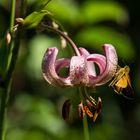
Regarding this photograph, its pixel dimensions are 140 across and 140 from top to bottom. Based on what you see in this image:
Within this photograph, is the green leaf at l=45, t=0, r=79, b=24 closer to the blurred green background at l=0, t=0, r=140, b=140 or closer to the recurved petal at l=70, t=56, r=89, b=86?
the blurred green background at l=0, t=0, r=140, b=140

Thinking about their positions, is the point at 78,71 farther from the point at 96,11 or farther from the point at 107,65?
the point at 96,11

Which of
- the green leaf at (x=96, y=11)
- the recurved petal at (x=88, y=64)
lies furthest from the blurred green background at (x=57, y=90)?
the recurved petal at (x=88, y=64)

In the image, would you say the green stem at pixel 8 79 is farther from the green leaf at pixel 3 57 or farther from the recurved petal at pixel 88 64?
the recurved petal at pixel 88 64

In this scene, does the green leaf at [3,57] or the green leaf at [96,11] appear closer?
the green leaf at [3,57]

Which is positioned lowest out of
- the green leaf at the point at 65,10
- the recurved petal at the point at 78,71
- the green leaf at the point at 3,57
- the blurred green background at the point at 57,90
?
the blurred green background at the point at 57,90

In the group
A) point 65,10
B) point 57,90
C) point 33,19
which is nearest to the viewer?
point 33,19

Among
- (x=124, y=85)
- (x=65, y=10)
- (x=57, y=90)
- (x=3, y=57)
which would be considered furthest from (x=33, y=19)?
(x=57, y=90)

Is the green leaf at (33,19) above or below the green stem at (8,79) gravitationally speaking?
above
